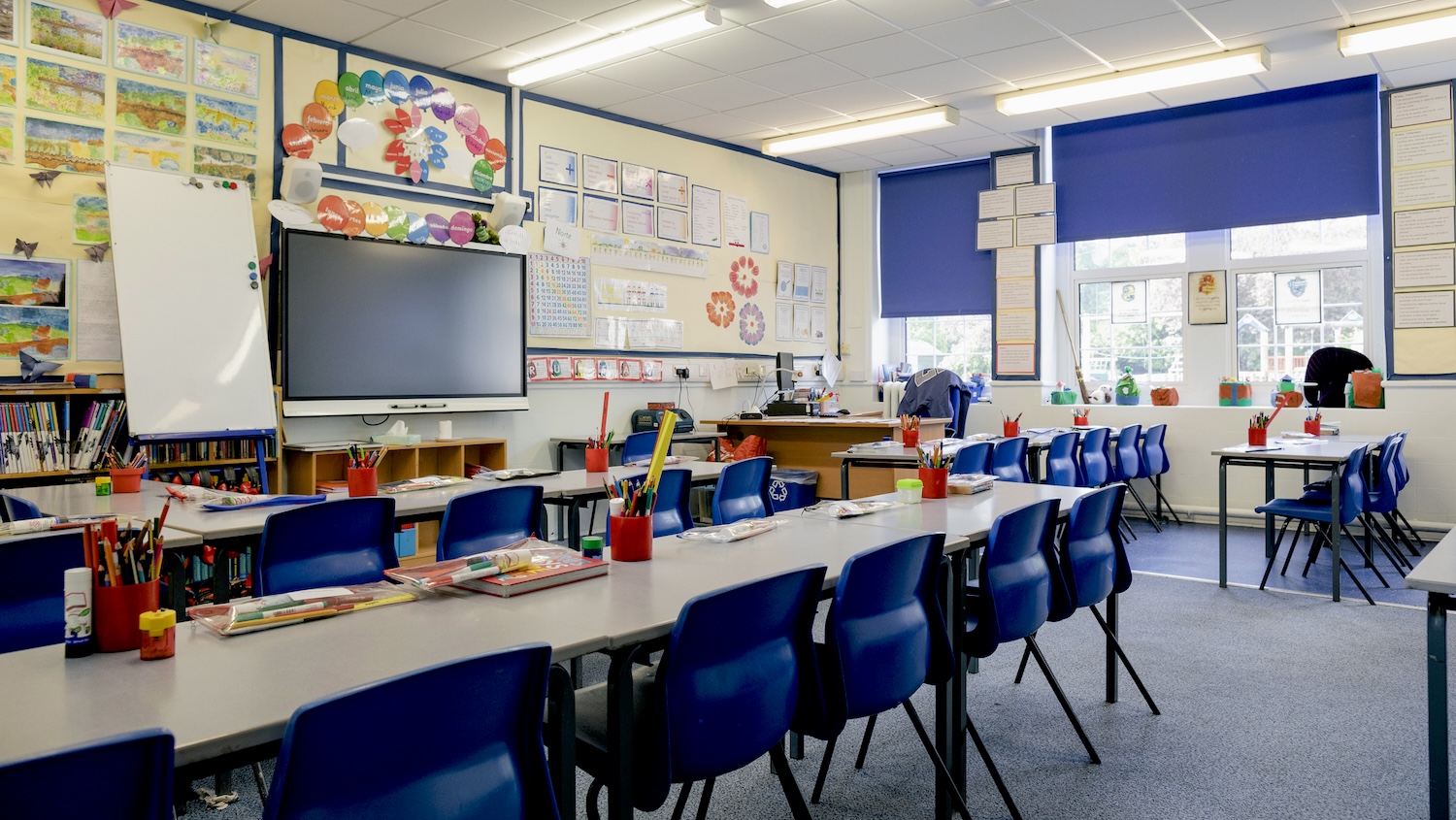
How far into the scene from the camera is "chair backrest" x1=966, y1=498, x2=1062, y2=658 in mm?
2479

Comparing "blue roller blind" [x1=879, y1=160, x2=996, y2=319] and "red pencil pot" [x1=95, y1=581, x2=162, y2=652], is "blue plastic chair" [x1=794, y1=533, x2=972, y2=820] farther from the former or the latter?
"blue roller blind" [x1=879, y1=160, x2=996, y2=319]

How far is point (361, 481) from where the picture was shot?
10.2 feet

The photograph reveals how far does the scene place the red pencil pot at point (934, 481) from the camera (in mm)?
3297

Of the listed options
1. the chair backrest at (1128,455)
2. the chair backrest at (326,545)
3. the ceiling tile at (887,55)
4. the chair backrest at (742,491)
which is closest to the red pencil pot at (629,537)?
the chair backrest at (326,545)

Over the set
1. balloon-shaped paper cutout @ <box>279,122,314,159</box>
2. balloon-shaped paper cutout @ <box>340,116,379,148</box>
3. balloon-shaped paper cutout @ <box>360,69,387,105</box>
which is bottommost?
balloon-shaped paper cutout @ <box>279,122,314,159</box>

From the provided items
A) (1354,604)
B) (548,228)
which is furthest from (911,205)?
(1354,604)

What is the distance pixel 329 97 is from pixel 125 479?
117 inches

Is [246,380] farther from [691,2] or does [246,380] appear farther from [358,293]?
[691,2]

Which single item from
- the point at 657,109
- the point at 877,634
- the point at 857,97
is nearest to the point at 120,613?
the point at 877,634

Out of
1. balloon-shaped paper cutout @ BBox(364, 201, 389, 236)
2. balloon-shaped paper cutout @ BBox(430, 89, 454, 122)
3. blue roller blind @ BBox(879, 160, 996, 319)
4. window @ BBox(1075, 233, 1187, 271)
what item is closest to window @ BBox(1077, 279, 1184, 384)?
window @ BBox(1075, 233, 1187, 271)

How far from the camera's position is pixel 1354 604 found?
4699mm

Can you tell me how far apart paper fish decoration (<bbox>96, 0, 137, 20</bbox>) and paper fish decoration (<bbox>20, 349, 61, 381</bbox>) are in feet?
5.59

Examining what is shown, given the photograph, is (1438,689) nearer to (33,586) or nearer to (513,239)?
(33,586)

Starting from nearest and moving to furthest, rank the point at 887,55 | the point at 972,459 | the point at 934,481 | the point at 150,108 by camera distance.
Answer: the point at 934,481
the point at 150,108
the point at 972,459
the point at 887,55
